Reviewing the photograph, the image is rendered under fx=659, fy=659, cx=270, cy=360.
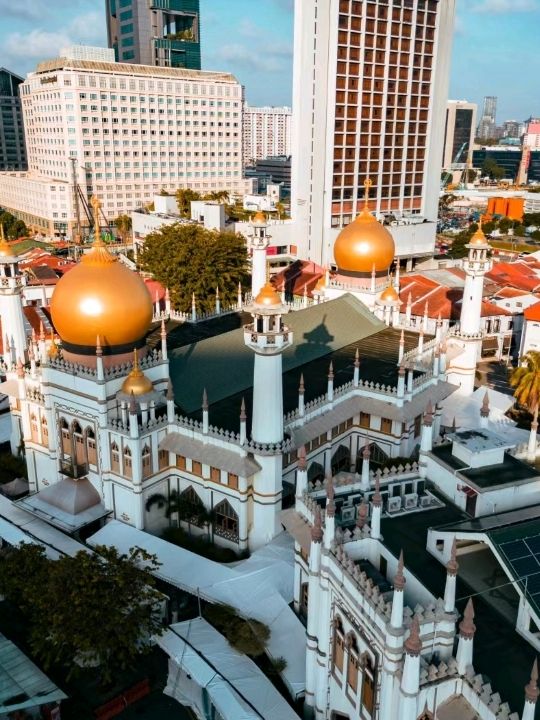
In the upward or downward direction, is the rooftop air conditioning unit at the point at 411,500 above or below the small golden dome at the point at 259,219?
below

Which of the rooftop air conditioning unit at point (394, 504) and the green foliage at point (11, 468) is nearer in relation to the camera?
the rooftop air conditioning unit at point (394, 504)

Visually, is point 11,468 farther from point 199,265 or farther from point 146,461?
point 199,265

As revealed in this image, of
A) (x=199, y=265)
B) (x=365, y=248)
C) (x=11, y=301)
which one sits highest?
(x=365, y=248)

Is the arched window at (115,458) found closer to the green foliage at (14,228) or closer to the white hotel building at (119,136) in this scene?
Result: the green foliage at (14,228)

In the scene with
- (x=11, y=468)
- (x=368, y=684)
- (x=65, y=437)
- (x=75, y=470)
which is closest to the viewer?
(x=368, y=684)

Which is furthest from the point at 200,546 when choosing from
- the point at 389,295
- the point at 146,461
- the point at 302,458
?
the point at 389,295

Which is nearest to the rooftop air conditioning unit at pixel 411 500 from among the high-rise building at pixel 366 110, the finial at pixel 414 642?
the finial at pixel 414 642

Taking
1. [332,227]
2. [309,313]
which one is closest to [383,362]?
[309,313]

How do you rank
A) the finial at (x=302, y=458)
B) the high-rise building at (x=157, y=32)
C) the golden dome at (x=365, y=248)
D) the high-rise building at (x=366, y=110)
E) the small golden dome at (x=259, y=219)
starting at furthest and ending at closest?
1. the high-rise building at (x=157, y=32)
2. the high-rise building at (x=366, y=110)
3. the golden dome at (x=365, y=248)
4. the small golden dome at (x=259, y=219)
5. the finial at (x=302, y=458)
